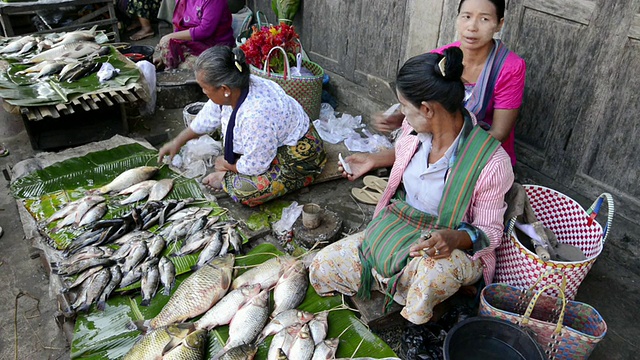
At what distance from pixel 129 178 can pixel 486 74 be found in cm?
289

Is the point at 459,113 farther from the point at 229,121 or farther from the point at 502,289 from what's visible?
the point at 229,121

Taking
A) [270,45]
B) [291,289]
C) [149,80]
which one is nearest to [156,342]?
[291,289]

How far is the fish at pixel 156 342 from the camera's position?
2.35 m

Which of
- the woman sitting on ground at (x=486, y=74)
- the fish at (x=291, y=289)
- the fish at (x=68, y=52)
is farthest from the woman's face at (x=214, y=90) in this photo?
the fish at (x=68, y=52)

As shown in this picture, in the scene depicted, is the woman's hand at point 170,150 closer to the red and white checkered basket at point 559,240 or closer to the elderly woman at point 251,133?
the elderly woman at point 251,133

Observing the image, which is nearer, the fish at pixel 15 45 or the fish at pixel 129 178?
the fish at pixel 129 178

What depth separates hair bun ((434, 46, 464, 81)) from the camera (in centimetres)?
212

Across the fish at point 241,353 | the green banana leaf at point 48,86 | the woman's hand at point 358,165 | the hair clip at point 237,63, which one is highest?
the hair clip at point 237,63

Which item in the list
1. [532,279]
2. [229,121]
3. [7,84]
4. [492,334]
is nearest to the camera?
[492,334]

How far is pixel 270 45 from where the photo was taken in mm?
4629

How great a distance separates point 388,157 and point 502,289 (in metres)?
1.10

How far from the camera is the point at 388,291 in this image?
8.30 ft

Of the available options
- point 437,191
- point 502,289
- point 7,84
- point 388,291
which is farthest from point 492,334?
point 7,84

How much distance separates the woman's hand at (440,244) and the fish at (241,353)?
0.95 m
